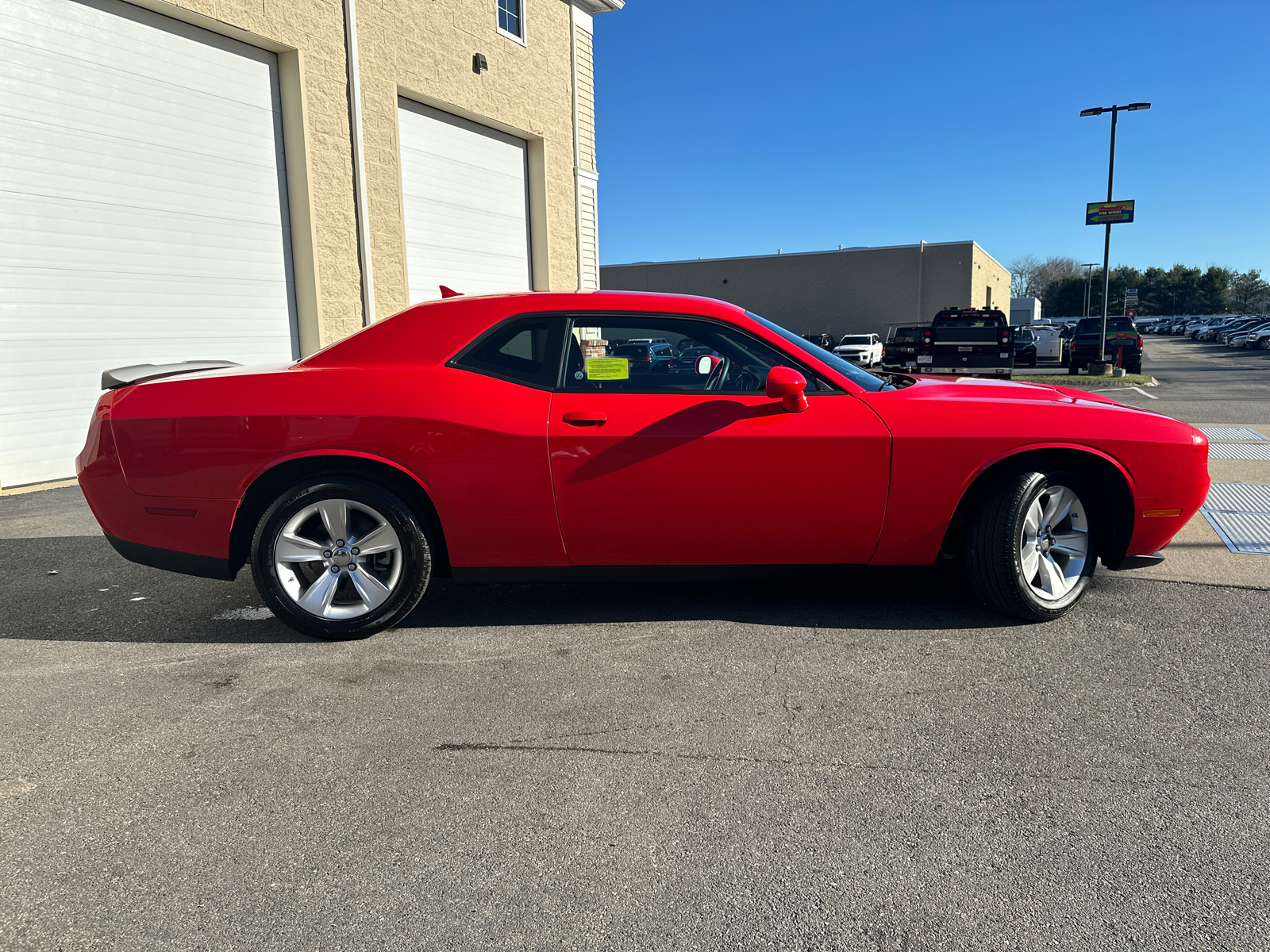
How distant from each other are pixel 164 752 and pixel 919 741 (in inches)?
99.3

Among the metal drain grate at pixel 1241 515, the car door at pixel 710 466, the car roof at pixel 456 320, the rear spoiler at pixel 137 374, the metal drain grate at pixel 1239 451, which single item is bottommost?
the metal drain grate at pixel 1241 515

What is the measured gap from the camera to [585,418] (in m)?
3.90

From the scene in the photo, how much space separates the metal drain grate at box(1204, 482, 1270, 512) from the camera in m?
6.59

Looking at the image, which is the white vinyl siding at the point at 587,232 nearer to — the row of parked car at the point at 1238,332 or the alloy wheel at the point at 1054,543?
the alloy wheel at the point at 1054,543

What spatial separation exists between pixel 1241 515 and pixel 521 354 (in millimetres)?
5494

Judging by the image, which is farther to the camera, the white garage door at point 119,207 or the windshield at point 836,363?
the white garage door at point 119,207

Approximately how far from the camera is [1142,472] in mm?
4062

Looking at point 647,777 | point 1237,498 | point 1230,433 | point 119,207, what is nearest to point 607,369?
point 647,777

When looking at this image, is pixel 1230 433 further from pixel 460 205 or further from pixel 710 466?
pixel 460 205

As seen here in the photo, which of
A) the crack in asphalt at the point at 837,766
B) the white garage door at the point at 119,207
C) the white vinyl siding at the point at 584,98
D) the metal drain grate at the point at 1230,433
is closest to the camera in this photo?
the crack in asphalt at the point at 837,766

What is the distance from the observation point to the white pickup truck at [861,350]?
3294cm

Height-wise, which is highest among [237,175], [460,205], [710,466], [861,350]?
[460,205]

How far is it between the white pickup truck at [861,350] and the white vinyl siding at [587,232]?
50.5ft

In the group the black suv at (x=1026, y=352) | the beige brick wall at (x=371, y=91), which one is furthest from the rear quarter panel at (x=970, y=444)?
the black suv at (x=1026, y=352)
